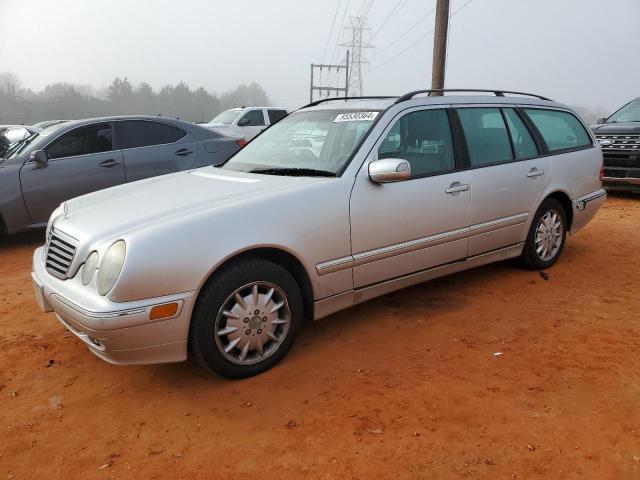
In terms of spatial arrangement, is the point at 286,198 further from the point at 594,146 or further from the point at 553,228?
the point at 594,146

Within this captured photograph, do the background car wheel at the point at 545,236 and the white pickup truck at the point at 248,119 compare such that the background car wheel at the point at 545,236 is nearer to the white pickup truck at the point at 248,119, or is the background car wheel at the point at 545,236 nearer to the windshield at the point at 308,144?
the windshield at the point at 308,144

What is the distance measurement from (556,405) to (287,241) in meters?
1.68

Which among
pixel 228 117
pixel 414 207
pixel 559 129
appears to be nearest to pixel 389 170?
pixel 414 207

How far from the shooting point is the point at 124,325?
8.25 ft

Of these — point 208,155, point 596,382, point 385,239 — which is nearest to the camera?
point 596,382

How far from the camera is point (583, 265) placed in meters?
5.05

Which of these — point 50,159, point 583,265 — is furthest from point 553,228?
point 50,159

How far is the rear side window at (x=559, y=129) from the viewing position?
473 cm

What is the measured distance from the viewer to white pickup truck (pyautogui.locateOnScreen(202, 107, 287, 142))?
15.5 meters

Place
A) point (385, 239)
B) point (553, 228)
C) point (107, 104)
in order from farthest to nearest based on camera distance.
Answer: point (107, 104)
point (553, 228)
point (385, 239)

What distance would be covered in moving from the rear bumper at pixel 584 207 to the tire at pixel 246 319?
129 inches

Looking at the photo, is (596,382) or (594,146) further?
(594,146)

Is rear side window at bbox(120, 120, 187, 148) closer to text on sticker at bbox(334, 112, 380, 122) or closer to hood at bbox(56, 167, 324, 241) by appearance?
hood at bbox(56, 167, 324, 241)

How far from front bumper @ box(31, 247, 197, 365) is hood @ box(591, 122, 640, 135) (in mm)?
8958
